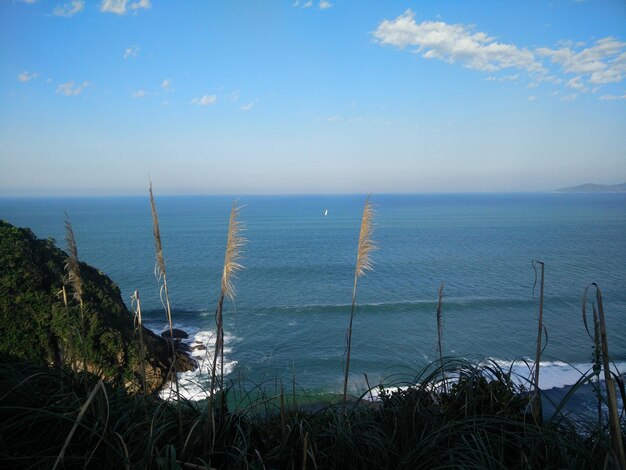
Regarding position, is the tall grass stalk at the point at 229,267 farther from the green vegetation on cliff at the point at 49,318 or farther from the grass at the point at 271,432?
the green vegetation on cliff at the point at 49,318

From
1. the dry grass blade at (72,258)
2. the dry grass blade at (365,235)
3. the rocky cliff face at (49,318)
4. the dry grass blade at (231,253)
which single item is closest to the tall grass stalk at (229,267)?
the dry grass blade at (231,253)

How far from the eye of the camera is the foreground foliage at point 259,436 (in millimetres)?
2229

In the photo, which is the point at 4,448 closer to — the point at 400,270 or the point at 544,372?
the point at 544,372

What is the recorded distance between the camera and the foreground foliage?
2.23 m

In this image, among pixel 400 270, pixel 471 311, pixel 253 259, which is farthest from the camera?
pixel 253 259

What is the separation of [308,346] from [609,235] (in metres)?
66.4

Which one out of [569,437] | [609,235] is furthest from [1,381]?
[609,235]

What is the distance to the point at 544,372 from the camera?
20391 mm

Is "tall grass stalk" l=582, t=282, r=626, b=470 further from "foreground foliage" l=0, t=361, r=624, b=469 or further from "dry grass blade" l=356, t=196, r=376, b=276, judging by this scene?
"dry grass blade" l=356, t=196, r=376, b=276

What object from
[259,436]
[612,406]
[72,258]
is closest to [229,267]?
[259,436]

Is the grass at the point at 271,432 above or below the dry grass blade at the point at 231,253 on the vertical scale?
below

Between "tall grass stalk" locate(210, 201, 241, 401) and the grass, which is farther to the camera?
"tall grass stalk" locate(210, 201, 241, 401)

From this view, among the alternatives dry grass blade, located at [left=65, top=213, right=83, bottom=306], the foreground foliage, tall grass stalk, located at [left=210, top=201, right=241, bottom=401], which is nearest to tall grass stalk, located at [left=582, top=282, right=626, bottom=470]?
the foreground foliage

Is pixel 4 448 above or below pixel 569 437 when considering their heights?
above
